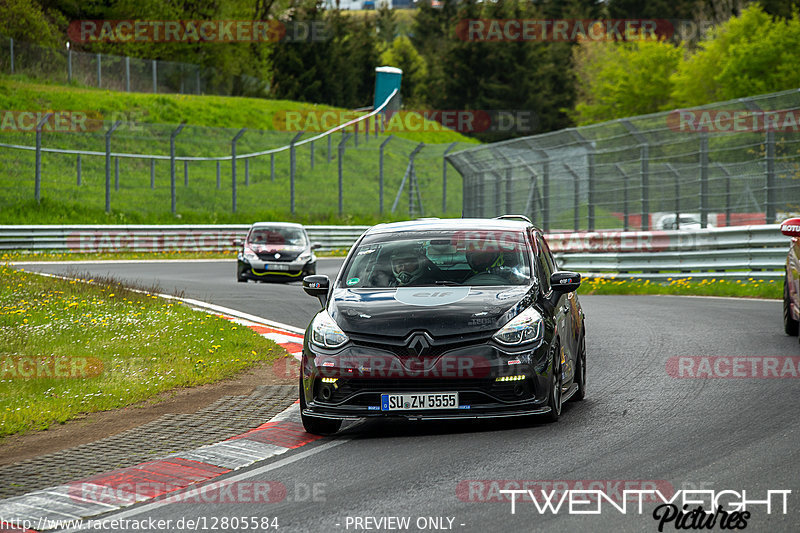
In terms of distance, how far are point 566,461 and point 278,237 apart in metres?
20.0

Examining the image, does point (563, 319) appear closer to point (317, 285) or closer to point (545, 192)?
point (317, 285)

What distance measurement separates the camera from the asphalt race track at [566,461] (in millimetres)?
5543

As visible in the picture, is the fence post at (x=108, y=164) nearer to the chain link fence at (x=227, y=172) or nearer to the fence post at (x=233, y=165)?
the chain link fence at (x=227, y=172)

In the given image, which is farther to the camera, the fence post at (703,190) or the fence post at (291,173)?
the fence post at (291,173)

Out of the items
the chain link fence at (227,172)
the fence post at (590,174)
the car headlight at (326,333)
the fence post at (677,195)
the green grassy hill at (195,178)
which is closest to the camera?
the car headlight at (326,333)

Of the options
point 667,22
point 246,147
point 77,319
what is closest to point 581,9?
point 667,22

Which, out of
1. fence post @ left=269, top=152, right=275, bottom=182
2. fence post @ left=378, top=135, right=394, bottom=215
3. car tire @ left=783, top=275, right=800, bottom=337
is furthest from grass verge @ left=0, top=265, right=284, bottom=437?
fence post @ left=378, top=135, right=394, bottom=215

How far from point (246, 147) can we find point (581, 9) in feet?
252

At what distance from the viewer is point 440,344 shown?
24.6 ft

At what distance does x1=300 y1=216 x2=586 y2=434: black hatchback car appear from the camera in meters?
7.50

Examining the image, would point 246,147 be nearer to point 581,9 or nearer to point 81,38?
point 81,38

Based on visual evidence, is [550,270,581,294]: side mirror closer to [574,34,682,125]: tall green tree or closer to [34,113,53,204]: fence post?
[34,113,53,204]: fence post

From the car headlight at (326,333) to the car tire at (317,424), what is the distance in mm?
344

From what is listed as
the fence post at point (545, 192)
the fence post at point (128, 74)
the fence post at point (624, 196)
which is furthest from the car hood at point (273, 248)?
the fence post at point (128, 74)
